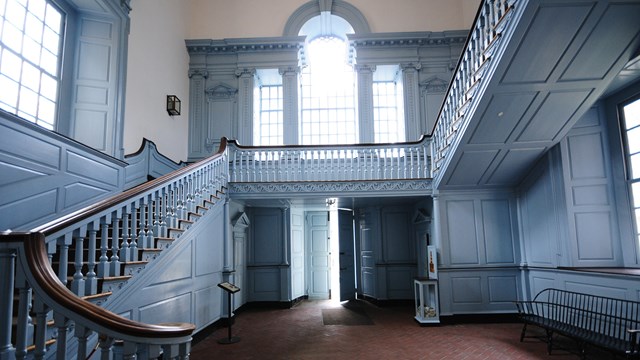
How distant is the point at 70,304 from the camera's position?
2160 millimetres

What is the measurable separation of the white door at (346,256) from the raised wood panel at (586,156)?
5762 millimetres

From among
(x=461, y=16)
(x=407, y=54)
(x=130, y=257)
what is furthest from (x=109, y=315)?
(x=461, y=16)

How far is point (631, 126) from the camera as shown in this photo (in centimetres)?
629

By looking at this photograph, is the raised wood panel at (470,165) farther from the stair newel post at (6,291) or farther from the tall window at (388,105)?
the stair newel post at (6,291)

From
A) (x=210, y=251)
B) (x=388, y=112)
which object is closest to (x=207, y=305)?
(x=210, y=251)

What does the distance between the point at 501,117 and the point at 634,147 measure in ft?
7.81

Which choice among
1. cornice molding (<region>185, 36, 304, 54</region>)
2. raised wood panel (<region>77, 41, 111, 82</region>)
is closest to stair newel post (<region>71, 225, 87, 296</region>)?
raised wood panel (<region>77, 41, 111, 82</region>)

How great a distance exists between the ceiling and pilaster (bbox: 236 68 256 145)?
533cm

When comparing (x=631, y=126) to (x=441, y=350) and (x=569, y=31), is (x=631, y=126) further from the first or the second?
(x=441, y=350)

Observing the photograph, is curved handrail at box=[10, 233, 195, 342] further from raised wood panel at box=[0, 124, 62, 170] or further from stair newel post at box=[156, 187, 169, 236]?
raised wood panel at box=[0, 124, 62, 170]

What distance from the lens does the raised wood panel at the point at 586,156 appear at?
6609 millimetres

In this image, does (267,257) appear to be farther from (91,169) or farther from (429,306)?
(91,169)

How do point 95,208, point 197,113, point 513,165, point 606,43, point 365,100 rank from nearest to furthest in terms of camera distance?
1. point 95,208
2. point 606,43
3. point 513,165
4. point 197,113
5. point 365,100

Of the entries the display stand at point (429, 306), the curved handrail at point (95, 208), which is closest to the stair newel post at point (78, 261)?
the curved handrail at point (95, 208)
